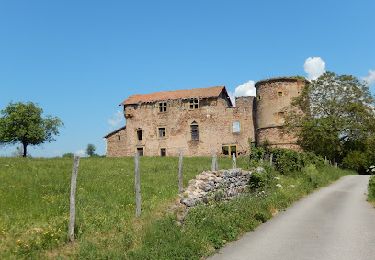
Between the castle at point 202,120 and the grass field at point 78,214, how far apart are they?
37.2m

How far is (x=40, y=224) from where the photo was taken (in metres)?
10.2

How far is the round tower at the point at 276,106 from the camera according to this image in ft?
170

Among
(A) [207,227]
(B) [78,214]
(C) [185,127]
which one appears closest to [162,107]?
(C) [185,127]

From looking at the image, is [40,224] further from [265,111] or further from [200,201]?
[265,111]

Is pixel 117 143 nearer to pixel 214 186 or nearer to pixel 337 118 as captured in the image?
pixel 337 118

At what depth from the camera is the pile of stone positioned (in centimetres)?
1378

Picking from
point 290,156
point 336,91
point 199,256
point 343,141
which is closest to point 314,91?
point 336,91

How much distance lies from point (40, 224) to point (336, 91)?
140ft

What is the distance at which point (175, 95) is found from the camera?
197 ft

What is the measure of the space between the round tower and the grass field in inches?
1412

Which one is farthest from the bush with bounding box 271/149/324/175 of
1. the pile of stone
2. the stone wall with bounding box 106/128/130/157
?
the stone wall with bounding box 106/128/130/157

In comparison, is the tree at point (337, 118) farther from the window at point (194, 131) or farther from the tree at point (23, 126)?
the tree at point (23, 126)

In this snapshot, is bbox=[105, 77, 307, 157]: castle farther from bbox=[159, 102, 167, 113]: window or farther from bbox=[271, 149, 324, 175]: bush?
bbox=[271, 149, 324, 175]: bush

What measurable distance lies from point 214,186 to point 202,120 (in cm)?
4273
